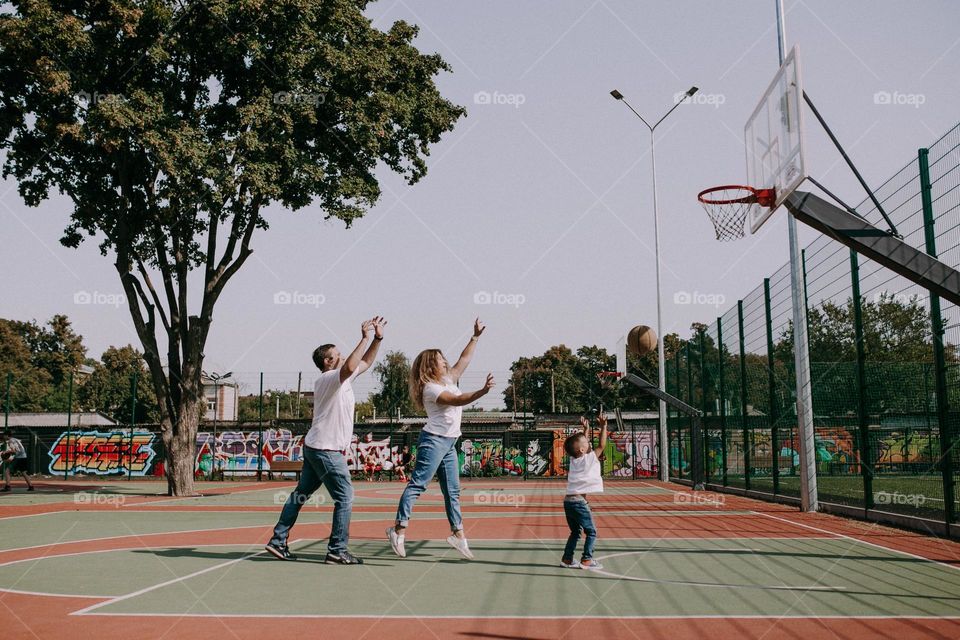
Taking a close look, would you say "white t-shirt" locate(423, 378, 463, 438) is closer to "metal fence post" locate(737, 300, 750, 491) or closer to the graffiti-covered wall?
"metal fence post" locate(737, 300, 750, 491)

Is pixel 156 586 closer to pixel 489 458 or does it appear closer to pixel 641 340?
pixel 641 340

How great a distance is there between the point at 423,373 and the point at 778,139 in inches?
186

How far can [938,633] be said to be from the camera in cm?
459

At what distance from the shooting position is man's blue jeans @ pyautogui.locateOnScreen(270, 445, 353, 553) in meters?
7.35

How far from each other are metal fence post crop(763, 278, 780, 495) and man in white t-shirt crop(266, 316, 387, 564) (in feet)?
34.2

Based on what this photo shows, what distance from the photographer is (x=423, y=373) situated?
7656 millimetres

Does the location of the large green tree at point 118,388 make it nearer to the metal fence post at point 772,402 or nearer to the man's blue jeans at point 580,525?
the metal fence post at point 772,402

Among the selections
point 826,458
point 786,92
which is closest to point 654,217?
point 826,458

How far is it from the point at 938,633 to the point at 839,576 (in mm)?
2084

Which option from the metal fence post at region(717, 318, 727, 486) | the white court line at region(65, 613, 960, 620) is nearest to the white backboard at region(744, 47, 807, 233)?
the white court line at region(65, 613, 960, 620)

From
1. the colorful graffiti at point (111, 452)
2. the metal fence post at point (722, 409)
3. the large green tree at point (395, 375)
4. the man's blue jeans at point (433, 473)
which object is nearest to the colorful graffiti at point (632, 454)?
the metal fence post at point (722, 409)

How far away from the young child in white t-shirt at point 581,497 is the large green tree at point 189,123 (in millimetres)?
12576

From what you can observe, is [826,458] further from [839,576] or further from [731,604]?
[731,604]

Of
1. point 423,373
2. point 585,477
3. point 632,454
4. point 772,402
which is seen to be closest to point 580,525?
point 585,477
